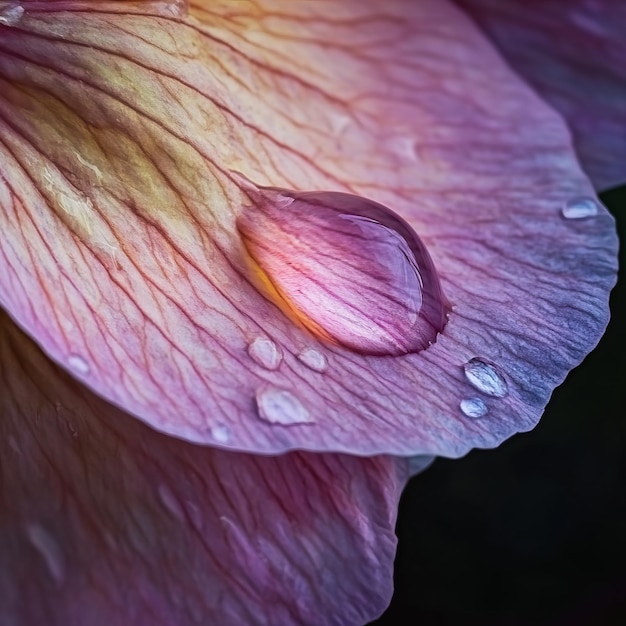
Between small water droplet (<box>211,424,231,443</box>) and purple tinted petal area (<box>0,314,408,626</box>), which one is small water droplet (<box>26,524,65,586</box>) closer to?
purple tinted petal area (<box>0,314,408,626</box>)

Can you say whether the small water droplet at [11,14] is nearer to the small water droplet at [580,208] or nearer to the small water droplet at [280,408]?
the small water droplet at [280,408]

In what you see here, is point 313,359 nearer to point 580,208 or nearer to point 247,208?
point 247,208

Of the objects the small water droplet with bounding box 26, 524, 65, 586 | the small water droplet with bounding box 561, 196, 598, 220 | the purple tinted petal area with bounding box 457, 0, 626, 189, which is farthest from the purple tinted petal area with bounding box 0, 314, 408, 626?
the purple tinted petal area with bounding box 457, 0, 626, 189

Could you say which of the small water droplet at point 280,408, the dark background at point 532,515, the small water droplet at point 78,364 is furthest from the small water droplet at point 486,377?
the dark background at point 532,515

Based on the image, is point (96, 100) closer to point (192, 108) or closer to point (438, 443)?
point (192, 108)

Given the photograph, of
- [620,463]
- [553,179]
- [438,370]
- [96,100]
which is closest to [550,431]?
[620,463]

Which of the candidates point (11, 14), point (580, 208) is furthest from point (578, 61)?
point (11, 14)
